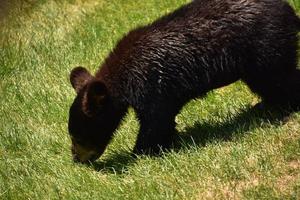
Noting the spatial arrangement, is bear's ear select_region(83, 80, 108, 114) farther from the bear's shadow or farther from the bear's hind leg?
the bear's hind leg

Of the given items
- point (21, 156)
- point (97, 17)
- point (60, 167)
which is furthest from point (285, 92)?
point (97, 17)

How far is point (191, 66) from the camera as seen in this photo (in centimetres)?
663

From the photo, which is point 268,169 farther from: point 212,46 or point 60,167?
point 60,167

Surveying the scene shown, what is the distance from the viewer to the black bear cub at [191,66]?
653cm

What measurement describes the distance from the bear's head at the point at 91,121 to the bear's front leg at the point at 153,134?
0.36m

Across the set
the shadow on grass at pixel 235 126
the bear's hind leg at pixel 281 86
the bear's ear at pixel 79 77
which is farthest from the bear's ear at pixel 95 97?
the bear's hind leg at pixel 281 86

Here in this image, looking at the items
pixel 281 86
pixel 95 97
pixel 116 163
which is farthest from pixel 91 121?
pixel 281 86

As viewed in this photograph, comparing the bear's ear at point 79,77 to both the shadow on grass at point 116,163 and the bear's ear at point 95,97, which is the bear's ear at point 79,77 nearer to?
the bear's ear at point 95,97

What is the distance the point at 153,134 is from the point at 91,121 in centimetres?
62

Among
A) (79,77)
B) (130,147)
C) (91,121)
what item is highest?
(79,77)

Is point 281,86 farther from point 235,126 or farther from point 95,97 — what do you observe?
point 95,97

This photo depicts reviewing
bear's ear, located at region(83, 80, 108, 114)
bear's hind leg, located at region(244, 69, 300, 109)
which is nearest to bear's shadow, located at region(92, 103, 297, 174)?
bear's hind leg, located at region(244, 69, 300, 109)

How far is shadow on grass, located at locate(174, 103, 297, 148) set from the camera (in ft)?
21.4

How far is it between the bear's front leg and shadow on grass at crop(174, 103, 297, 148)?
0.59 ft
